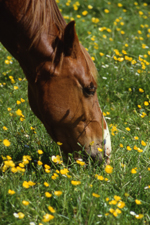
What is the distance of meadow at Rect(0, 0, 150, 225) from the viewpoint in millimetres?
2160

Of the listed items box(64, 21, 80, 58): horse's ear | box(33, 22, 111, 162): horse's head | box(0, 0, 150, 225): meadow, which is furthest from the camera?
box(33, 22, 111, 162): horse's head

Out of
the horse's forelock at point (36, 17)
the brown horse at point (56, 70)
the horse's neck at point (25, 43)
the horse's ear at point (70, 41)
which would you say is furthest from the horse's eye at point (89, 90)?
the horse's forelock at point (36, 17)

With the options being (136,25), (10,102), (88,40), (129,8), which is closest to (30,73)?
(10,102)

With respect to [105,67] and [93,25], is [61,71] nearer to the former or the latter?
[105,67]

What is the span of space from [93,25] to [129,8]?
2009mm

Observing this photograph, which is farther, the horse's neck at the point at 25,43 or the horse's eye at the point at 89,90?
the horse's eye at the point at 89,90

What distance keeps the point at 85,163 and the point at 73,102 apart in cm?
52

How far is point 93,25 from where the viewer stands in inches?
257

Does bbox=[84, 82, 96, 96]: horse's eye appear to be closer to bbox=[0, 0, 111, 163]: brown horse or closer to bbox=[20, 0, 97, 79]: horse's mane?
bbox=[0, 0, 111, 163]: brown horse

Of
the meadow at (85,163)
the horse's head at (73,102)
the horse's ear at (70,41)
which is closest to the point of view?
the meadow at (85,163)

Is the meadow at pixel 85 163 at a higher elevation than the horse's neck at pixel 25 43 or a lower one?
lower

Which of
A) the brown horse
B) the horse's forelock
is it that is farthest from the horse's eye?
the horse's forelock

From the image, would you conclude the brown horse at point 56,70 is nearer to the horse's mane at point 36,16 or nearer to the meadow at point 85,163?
the horse's mane at point 36,16

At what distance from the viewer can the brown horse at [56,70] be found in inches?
97.9
